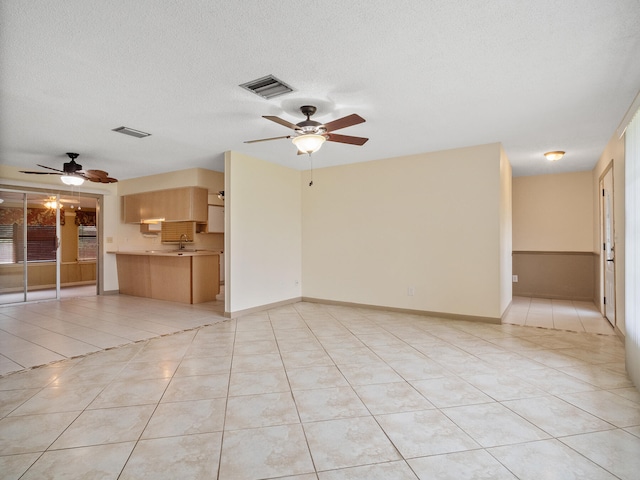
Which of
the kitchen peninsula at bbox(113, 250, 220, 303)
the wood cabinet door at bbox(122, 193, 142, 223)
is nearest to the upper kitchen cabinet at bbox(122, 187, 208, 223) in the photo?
the wood cabinet door at bbox(122, 193, 142, 223)

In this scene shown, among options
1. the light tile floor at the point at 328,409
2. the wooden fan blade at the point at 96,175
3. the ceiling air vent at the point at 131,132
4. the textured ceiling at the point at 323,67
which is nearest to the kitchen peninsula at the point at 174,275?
the wooden fan blade at the point at 96,175

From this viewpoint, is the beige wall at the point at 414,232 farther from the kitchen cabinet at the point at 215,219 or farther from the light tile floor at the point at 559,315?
the kitchen cabinet at the point at 215,219

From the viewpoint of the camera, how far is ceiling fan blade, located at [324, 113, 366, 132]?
9.67ft

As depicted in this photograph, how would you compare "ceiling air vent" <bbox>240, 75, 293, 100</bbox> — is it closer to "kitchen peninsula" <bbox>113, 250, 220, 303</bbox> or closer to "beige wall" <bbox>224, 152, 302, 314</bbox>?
"beige wall" <bbox>224, 152, 302, 314</bbox>

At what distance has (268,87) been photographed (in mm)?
3002

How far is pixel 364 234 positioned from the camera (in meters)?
5.90

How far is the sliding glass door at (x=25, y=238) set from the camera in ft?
22.5

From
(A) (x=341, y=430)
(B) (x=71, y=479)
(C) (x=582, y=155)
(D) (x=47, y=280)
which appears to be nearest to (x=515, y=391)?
(A) (x=341, y=430)

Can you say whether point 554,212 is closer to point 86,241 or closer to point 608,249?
point 608,249

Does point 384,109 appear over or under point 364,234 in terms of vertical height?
over

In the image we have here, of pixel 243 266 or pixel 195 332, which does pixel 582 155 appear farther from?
pixel 195 332

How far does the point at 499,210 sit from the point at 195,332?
4.39m

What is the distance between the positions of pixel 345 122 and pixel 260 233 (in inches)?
120

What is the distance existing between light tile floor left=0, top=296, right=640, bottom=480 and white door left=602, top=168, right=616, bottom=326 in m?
0.94
